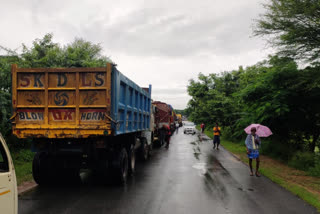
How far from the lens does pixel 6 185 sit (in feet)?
10.4

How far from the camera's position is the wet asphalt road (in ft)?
18.5

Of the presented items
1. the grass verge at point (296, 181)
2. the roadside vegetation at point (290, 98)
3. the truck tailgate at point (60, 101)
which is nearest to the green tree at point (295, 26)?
the roadside vegetation at point (290, 98)

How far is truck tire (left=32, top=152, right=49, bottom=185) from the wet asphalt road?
38 cm

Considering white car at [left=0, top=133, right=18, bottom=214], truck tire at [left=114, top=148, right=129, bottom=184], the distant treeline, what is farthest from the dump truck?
the distant treeline

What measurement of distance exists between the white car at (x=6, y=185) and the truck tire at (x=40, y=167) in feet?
13.7

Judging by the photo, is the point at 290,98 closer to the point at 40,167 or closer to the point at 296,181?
the point at 296,181

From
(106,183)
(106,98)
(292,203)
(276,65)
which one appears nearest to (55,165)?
(106,183)

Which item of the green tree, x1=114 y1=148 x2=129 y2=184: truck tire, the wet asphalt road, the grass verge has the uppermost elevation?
the green tree

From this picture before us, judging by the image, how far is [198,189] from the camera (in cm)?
729

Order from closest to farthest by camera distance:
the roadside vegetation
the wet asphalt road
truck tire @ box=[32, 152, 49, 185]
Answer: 1. the wet asphalt road
2. truck tire @ box=[32, 152, 49, 185]
3. the roadside vegetation

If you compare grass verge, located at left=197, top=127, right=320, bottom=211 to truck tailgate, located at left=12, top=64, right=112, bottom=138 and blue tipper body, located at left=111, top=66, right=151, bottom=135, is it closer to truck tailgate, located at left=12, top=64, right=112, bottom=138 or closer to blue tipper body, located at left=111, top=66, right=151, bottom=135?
blue tipper body, located at left=111, top=66, right=151, bottom=135

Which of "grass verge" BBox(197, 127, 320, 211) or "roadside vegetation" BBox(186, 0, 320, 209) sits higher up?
"roadside vegetation" BBox(186, 0, 320, 209)

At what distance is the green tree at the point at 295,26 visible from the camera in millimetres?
10008

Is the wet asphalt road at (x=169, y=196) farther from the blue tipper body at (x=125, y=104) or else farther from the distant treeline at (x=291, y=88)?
the distant treeline at (x=291, y=88)
